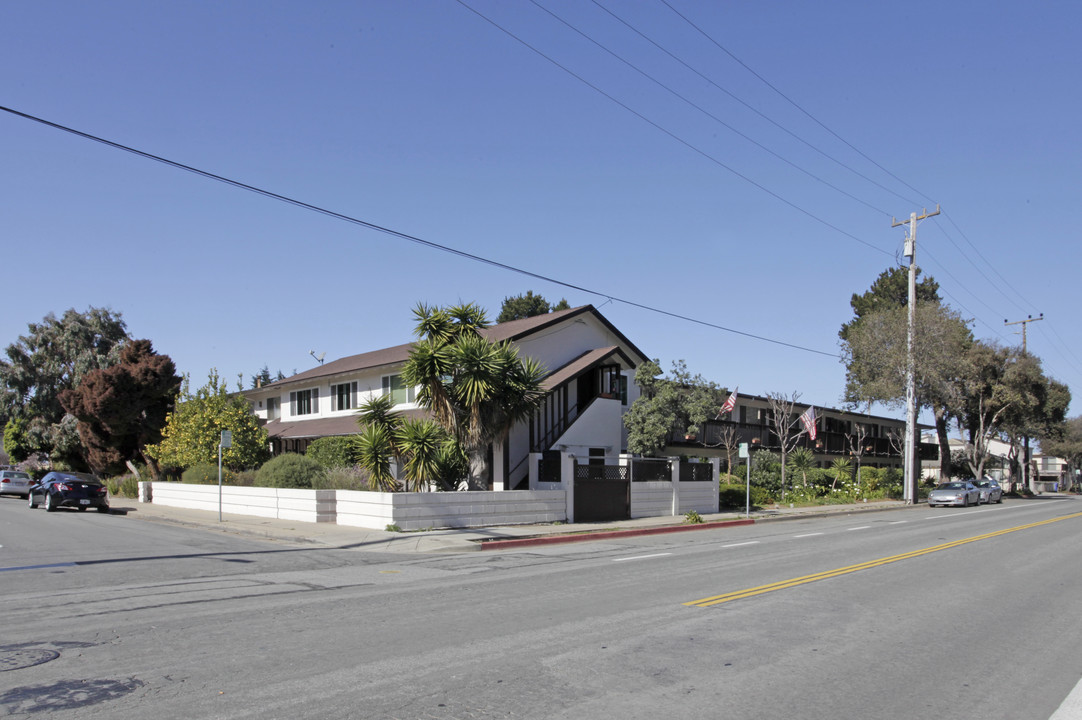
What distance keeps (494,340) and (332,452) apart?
7489 millimetres

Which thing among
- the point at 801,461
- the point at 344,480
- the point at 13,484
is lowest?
the point at 13,484

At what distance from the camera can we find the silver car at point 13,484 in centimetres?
4072

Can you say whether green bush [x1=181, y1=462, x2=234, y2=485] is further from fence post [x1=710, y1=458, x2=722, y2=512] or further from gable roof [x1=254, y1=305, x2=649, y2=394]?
fence post [x1=710, y1=458, x2=722, y2=512]

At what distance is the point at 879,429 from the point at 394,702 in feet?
205

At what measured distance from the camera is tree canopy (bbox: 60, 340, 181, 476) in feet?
125

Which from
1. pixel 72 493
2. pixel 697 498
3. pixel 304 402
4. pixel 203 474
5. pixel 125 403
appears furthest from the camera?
pixel 125 403

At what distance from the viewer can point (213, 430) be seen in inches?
1199

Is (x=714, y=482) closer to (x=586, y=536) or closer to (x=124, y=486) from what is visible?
(x=586, y=536)

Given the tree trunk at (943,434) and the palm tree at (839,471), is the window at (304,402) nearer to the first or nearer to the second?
the palm tree at (839,471)

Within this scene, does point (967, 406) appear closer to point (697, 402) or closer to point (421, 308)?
point (697, 402)

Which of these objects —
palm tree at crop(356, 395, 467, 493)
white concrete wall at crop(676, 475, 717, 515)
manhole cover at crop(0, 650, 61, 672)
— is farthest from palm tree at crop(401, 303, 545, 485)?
manhole cover at crop(0, 650, 61, 672)

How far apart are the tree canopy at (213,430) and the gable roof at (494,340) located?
4.67 metres

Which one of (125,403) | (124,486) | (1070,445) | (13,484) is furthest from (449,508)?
(1070,445)

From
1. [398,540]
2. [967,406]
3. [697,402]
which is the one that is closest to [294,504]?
[398,540]
